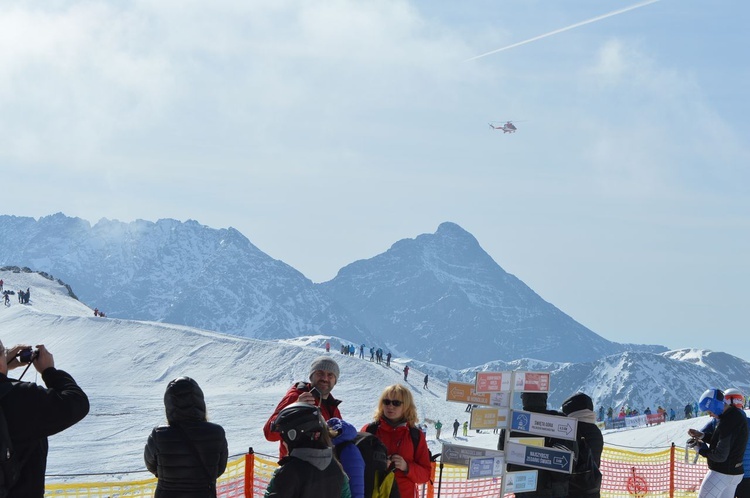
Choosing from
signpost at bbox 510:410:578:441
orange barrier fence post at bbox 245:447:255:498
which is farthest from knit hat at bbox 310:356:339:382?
orange barrier fence post at bbox 245:447:255:498

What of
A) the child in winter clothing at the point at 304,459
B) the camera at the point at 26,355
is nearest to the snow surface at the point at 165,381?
the camera at the point at 26,355

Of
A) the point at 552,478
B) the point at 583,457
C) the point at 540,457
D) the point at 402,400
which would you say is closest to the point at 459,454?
the point at 540,457

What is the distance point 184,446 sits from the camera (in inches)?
232

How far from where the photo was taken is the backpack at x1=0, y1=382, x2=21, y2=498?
15.8 feet

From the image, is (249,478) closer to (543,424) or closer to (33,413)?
(543,424)

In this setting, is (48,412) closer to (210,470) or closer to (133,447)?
(210,470)

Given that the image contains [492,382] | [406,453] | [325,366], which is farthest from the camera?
[492,382]

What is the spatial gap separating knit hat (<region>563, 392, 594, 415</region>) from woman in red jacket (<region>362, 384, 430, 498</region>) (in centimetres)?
190

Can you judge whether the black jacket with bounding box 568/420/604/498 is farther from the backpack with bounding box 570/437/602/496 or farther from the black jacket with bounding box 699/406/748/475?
the black jacket with bounding box 699/406/748/475

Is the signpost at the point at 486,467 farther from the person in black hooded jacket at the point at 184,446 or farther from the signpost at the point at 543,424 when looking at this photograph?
the person in black hooded jacket at the point at 184,446

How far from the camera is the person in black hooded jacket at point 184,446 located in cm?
590

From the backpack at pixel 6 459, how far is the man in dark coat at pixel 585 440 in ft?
15.7

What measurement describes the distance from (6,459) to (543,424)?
458 centimetres

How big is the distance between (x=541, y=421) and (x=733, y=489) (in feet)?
7.75
